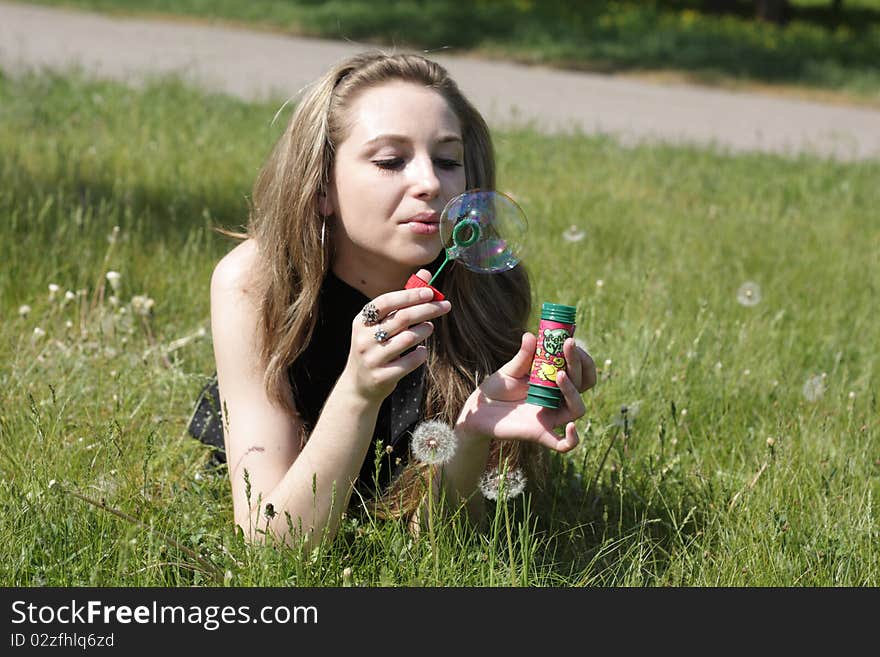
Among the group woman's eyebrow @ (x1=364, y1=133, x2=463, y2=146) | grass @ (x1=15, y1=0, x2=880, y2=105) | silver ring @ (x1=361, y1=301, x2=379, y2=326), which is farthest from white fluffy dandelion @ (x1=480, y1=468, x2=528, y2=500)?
grass @ (x1=15, y1=0, x2=880, y2=105)

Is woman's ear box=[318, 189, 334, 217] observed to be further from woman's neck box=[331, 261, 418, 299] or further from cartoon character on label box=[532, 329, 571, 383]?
cartoon character on label box=[532, 329, 571, 383]

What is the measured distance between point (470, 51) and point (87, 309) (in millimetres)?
11681

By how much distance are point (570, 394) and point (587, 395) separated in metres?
1.27

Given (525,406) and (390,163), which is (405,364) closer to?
(525,406)

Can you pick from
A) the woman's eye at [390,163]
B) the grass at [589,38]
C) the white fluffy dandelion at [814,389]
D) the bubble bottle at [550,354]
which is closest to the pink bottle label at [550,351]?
the bubble bottle at [550,354]

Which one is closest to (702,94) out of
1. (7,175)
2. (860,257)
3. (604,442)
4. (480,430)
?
(860,257)

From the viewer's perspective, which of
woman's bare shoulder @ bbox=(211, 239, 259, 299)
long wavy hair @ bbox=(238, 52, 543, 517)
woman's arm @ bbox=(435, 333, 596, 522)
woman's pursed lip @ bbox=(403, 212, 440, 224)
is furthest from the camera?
woman's bare shoulder @ bbox=(211, 239, 259, 299)

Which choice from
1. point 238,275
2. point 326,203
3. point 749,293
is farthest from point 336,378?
point 749,293

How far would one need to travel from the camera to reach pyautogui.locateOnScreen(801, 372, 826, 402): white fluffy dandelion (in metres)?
3.62

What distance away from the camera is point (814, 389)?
3.67m

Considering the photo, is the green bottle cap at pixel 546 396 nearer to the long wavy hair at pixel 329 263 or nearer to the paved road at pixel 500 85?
the long wavy hair at pixel 329 263

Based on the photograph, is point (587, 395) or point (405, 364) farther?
point (587, 395)

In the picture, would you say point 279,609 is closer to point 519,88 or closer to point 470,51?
point 519,88

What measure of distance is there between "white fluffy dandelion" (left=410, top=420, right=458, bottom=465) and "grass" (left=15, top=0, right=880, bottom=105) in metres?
12.2
